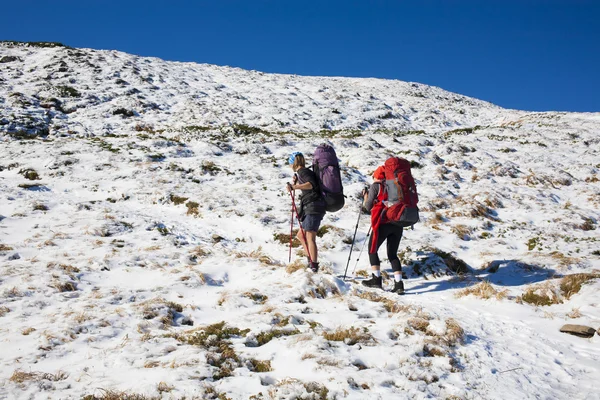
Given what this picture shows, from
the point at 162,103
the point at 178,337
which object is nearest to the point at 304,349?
the point at 178,337

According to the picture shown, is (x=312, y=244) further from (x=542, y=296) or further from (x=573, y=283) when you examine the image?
(x=573, y=283)

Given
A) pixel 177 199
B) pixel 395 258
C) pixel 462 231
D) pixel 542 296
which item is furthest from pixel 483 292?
pixel 177 199

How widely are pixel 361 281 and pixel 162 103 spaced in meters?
32.1

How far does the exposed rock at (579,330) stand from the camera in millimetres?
5539

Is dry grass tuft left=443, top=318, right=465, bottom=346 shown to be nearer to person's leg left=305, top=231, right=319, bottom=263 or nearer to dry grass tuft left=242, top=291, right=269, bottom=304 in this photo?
dry grass tuft left=242, top=291, right=269, bottom=304

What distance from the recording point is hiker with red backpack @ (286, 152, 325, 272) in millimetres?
7938

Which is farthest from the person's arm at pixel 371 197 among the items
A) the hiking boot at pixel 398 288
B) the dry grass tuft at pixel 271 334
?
the dry grass tuft at pixel 271 334

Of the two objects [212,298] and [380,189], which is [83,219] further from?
[380,189]

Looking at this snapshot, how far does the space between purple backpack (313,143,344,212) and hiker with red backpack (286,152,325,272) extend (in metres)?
0.12

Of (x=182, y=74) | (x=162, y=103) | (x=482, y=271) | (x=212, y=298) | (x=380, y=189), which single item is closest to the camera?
(x=212, y=298)

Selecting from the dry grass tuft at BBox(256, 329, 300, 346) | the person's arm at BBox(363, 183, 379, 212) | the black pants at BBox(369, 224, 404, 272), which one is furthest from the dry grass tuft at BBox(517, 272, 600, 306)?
the dry grass tuft at BBox(256, 329, 300, 346)

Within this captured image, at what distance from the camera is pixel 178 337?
5172mm

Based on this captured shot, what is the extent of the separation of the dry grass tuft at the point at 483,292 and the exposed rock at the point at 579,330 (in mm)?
1394

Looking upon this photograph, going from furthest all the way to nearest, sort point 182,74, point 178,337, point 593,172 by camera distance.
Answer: point 182,74 → point 593,172 → point 178,337
